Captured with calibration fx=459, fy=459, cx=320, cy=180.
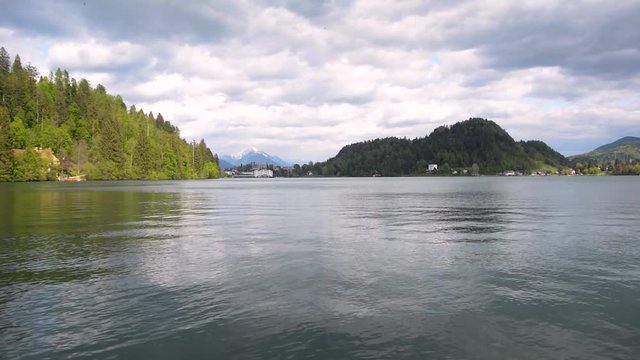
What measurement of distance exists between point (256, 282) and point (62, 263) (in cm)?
1227

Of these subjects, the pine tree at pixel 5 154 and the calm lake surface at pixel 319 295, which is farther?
the pine tree at pixel 5 154

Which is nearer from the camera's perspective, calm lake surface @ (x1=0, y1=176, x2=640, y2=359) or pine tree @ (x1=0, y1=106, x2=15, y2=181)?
calm lake surface @ (x1=0, y1=176, x2=640, y2=359)

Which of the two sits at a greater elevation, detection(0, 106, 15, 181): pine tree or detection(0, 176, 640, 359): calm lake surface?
detection(0, 106, 15, 181): pine tree

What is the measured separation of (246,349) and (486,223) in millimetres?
39218

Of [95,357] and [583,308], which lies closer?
[95,357]

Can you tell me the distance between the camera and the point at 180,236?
124 ft

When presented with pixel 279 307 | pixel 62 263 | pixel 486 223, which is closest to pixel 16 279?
pixel 62 263

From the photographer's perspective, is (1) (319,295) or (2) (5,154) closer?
(1) (319,295)

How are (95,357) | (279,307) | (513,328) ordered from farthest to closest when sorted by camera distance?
1. (279,307)
2. (513,328)
3. (95,357)

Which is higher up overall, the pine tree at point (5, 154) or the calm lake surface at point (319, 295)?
the pine tree at point (5, 154)

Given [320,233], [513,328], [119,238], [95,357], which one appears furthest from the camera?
[320,233]

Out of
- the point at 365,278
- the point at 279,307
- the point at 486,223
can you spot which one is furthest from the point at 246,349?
the point at 486,223

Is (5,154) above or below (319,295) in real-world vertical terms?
above

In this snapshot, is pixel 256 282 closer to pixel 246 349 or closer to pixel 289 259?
pixel 289 259
